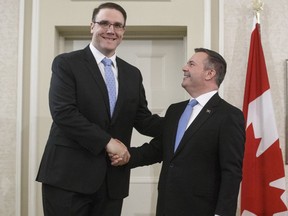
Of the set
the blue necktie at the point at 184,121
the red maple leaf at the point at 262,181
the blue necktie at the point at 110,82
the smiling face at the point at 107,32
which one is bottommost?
the red maple leaf at the point at 262,181

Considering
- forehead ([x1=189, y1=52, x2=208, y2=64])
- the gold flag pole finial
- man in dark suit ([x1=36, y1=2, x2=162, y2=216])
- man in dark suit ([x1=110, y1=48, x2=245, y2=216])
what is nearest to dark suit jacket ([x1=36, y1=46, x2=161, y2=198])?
man in dark suit ([x1=36, y1=2, x2=162, y2=216])

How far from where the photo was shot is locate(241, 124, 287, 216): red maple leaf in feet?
7.88

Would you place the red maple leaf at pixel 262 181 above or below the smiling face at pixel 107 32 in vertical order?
below

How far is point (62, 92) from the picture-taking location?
5.36 feet

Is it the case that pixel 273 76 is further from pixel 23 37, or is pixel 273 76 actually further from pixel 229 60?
pixel 23 37

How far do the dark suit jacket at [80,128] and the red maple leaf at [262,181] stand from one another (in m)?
1.03

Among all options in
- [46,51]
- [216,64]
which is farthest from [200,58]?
[46,51]

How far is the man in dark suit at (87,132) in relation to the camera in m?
1.62

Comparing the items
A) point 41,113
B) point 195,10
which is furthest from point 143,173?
point 195,10

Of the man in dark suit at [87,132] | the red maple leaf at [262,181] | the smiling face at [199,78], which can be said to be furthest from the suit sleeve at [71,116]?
the red maple leaf at [262,181]

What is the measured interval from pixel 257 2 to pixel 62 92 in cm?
156

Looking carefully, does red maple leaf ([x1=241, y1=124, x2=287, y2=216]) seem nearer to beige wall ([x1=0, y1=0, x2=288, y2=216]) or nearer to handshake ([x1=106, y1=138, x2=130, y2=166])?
beige wall ([x1=0, y1=0, x2=288, y2=216])

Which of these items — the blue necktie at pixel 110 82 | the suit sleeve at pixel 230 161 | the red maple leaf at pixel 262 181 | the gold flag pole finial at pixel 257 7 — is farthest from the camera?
the gold flag pole finial at pixel 257 7

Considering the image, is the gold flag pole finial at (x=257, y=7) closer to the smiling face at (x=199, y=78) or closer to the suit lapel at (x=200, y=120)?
the smiling face at (x=199, y=78)
